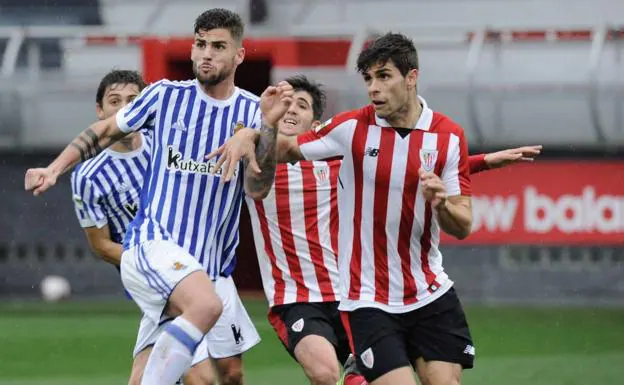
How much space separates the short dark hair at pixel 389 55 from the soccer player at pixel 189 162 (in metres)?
0.42

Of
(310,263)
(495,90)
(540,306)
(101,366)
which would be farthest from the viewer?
(495,90)

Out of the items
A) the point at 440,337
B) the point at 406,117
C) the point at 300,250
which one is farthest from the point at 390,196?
the point at 300,250

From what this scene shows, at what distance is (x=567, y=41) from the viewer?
17750mm

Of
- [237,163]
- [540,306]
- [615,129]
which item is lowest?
[540,306]

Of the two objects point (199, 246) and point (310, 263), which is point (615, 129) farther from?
point (199, 246)

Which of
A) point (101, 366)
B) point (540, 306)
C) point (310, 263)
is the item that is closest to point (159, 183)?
point (310, 263)

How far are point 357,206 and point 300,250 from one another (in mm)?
1488

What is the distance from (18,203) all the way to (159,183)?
10.8 meters

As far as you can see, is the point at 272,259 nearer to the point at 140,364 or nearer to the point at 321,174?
the point at 321,174

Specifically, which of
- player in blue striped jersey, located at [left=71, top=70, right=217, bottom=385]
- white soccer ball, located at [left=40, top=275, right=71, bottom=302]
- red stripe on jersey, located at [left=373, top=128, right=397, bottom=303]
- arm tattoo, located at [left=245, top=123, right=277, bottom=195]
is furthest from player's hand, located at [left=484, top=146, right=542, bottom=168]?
white soccer ball, located at [left=40, top=275, right=71, bottom=302]

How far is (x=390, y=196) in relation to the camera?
7.03 metres

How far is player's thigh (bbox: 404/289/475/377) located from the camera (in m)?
7.05

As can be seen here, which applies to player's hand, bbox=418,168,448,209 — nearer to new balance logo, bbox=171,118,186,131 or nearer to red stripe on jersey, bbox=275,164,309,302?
new balance logo, bbox=171,118,186,131

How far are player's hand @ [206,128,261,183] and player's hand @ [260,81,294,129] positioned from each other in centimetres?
10
